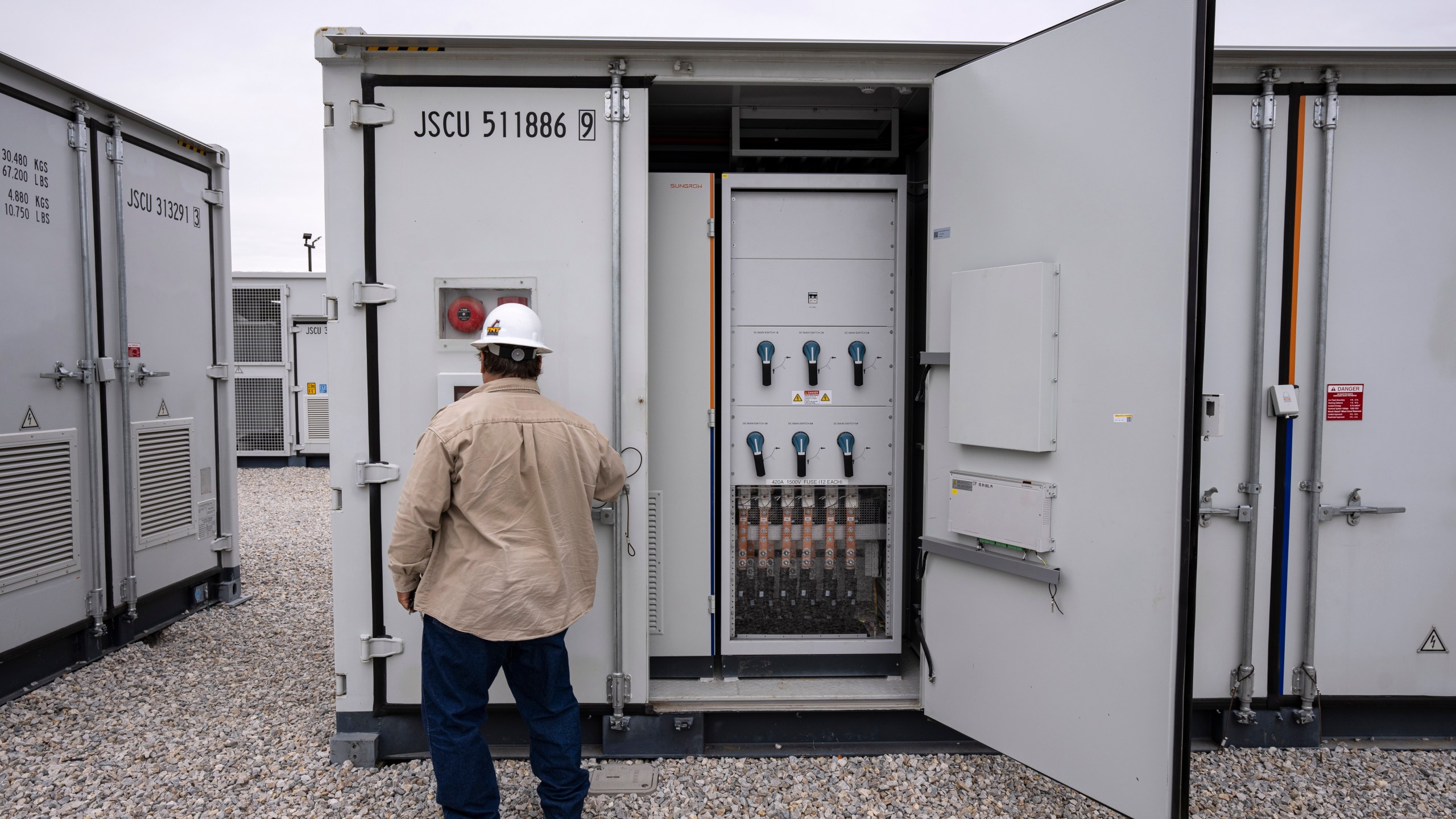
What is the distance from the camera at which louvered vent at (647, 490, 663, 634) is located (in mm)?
3176

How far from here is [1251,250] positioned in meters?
2.80

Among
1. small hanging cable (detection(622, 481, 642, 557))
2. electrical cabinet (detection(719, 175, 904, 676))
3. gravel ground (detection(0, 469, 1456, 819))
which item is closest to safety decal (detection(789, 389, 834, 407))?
electrical cabinet (detection(719, 175, 904, 676))

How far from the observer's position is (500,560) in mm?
2176

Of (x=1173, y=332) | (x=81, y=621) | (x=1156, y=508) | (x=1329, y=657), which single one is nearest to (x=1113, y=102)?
(x=1173, y=332)

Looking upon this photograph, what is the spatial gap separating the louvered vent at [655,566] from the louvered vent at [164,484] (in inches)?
121

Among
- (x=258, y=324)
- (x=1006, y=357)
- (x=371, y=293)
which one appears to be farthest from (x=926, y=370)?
(x=258, y=324)

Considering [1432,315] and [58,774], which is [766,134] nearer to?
[1432,315]

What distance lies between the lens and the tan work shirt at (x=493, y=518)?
2.15 m

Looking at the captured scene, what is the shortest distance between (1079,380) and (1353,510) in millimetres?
1566

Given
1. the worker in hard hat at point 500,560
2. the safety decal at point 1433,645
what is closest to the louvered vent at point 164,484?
the worker in hard hat at point 500,560

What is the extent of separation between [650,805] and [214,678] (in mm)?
2616

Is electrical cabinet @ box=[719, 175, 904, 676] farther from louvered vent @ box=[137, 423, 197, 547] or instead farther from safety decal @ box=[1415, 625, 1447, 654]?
louvered vent @ box=[137, 423, 197, 547]

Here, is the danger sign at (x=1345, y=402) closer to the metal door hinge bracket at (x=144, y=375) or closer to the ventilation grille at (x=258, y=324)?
the metal door hinge bracket at (x=144, y=375)

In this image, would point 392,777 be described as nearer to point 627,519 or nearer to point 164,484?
point 627,519
